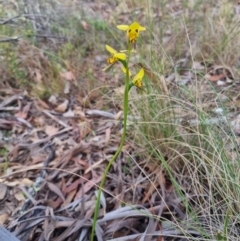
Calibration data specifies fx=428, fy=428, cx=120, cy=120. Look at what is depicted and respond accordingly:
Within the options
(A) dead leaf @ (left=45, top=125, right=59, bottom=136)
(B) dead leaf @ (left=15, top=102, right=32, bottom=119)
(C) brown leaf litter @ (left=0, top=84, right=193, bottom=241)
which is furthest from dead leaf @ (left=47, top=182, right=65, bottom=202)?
(B) dead leaf @ (left=15, top=102, right=32, bottom=119)

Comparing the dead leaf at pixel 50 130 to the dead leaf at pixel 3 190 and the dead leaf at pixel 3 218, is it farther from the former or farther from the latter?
the dead leaf at pixel 3 218

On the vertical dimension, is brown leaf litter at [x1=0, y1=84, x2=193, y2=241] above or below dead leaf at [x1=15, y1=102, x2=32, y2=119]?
above

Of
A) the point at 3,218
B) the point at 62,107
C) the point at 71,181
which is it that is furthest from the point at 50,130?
the point at 3,218

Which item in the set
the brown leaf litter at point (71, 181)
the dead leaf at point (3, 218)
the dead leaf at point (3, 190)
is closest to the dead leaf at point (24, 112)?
the brown leaf litter at point (71, 181)

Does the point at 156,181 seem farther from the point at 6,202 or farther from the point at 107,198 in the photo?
the point at 6,202

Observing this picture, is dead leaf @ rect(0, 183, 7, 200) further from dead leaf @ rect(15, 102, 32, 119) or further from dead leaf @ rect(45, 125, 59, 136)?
dead leaf @ rect(15, 102, 32, 119)

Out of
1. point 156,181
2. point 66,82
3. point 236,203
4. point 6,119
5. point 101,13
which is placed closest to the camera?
point 236,203

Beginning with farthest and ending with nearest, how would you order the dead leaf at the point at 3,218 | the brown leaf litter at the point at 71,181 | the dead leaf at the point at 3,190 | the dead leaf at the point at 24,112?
1. the dead leaf at the point at 24,112
2. the dead leaf at the point at 3,190
3. the dead leaf at the point at 3,218
4. the brown leaf litter at the point at 71,181

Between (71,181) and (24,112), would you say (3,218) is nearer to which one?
(71,181)

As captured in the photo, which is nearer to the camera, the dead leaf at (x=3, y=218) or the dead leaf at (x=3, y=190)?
the dead leaf at (x=3, y=218)

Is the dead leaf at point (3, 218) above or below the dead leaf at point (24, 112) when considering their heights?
above

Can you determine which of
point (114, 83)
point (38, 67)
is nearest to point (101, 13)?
point (38, 67)
